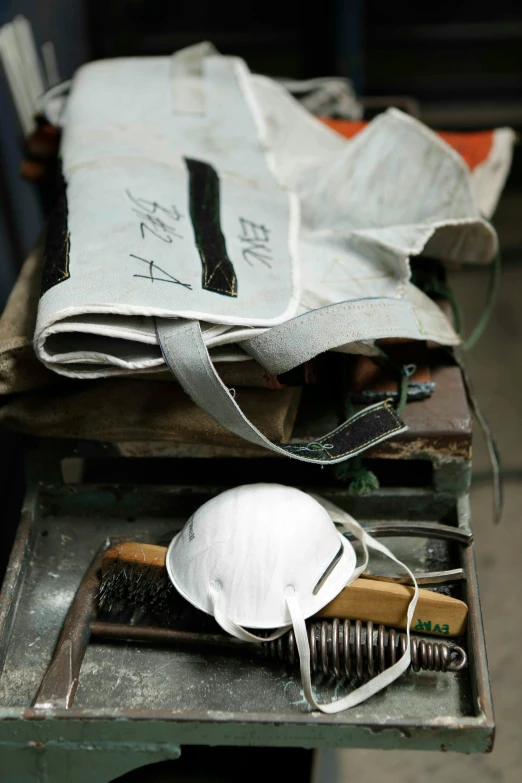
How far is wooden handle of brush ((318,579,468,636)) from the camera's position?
0.81m

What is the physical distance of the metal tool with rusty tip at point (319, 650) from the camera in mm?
778

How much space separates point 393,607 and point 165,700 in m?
0.25

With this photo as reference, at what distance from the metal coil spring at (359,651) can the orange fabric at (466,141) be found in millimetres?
957

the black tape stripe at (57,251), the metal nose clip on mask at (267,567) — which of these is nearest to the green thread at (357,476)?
the metal nose clip on mask at (267,567)

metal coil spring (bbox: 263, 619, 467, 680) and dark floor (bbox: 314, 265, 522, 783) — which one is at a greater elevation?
metal coil spring (bbox: 263, 619, 467, 680)

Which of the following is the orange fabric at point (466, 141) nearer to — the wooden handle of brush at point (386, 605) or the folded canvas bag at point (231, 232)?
the folded canvas bag at point (231, 232)

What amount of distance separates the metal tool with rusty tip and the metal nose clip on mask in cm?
2

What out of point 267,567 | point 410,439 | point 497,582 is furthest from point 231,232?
point 497,582

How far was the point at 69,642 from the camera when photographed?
82 centimetres

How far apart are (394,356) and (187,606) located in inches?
17.3

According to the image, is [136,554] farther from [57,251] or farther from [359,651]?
[57,251]

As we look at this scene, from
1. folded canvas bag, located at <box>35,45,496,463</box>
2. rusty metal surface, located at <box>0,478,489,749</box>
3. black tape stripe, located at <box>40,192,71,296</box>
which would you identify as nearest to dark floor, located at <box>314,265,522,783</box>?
rusty metal surface, located at <box>0,478,489,749</box>

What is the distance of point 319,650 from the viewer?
2.57 feet

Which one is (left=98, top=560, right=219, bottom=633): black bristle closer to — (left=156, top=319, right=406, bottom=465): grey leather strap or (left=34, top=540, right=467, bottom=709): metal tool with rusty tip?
(left=34, top=540, right=467, bottom=709): metal tool with rusty tip
